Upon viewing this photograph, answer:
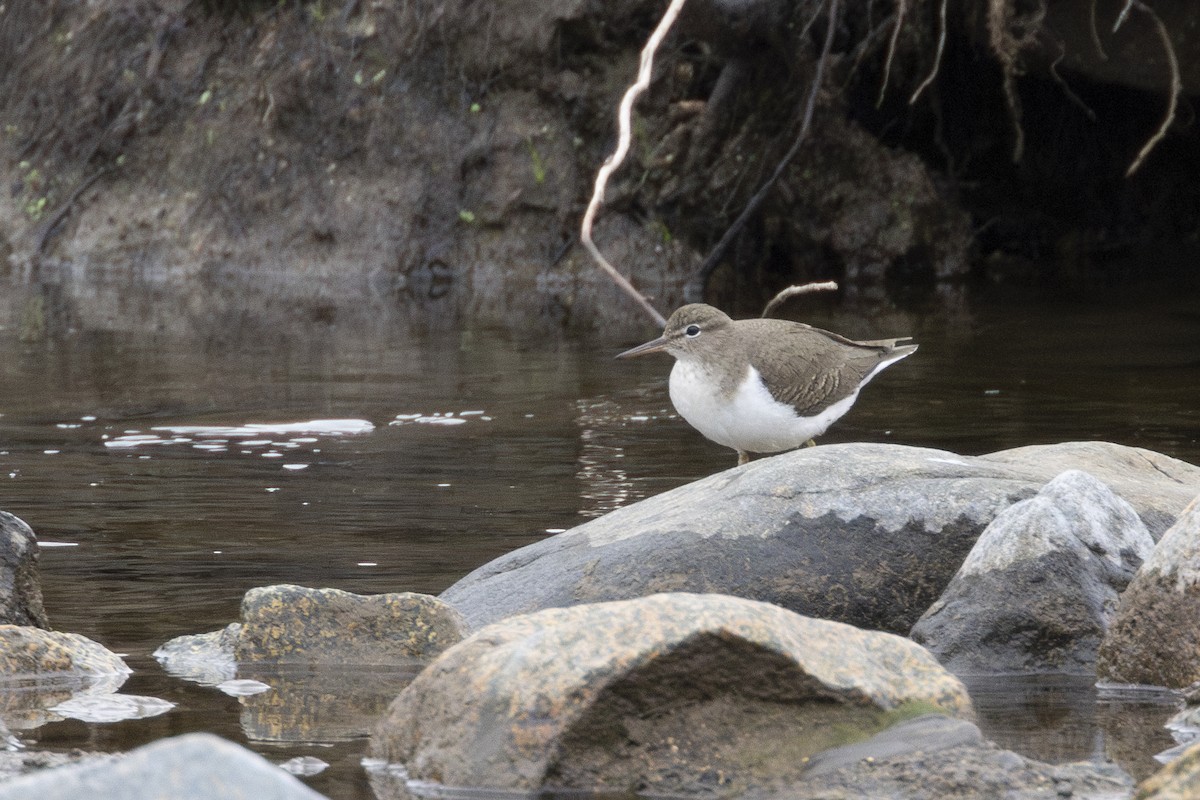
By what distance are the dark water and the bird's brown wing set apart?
110cm

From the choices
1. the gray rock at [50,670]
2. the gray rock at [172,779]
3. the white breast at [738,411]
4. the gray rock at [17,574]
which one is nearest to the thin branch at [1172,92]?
the white breast at [738,411]

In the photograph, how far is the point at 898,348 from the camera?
26.8 ft

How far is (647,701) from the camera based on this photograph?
386cm

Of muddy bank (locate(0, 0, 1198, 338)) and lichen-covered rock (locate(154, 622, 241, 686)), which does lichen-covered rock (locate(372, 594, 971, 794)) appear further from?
muddy bank (locate(0, 0, 1198, 338))

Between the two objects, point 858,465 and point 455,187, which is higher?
point 455,187

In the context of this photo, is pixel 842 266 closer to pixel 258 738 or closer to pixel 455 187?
pixel 455 187

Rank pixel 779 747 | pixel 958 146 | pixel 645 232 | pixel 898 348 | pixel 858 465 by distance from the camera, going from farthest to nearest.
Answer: pixel 958 146
pixel 645 232
pixel 898 348
pixel 858 465
pixel 779 747

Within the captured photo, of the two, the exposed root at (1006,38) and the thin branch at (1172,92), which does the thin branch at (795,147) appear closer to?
the exposed root at (1006,38)

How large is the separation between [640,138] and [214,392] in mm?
7709

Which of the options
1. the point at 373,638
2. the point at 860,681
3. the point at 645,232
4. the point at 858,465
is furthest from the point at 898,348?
the point at 645,232

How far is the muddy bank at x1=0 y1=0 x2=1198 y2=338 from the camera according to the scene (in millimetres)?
17000

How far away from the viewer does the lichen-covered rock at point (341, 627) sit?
512 centimetres

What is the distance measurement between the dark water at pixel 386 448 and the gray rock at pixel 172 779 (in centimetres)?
138

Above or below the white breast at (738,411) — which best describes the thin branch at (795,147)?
above
